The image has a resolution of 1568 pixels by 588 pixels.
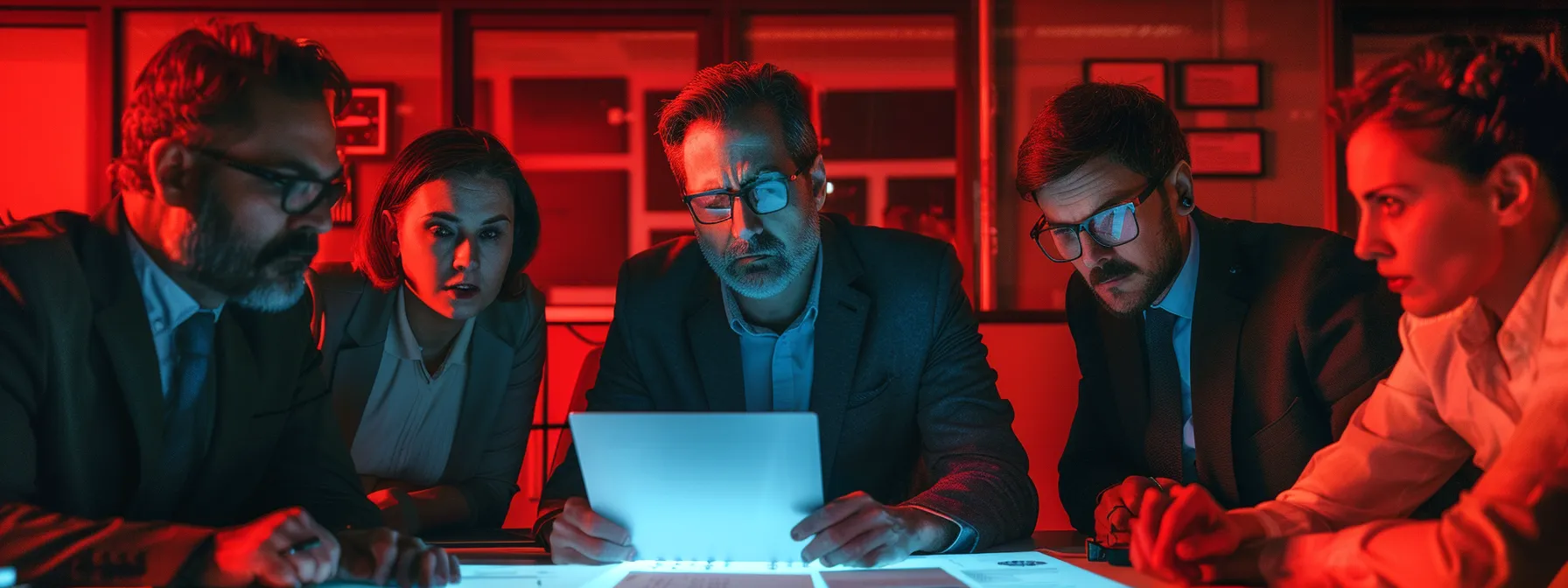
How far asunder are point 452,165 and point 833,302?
0.97 meters

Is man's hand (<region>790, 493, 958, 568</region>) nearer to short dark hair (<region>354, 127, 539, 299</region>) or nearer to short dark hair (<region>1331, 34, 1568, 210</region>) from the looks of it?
short dark hair (<region>1331, 34, 1568, 210</region>)

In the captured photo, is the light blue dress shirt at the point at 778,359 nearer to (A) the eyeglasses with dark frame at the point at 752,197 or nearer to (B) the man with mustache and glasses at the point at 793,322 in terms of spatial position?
A: (B) the man with mustache and glasses at the point at 793,322

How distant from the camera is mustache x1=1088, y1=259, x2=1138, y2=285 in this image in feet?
7.27

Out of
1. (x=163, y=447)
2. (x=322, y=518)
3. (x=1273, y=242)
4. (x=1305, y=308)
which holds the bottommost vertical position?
(x=322, y=518)

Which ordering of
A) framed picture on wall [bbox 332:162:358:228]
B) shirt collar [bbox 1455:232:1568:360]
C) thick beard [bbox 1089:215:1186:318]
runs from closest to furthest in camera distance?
shirt collar [bbox 1455:232:1568:360] < thick beard [bbox 1089:215:1186:318] < framed picture on wall [bbox 332:162:358:228]

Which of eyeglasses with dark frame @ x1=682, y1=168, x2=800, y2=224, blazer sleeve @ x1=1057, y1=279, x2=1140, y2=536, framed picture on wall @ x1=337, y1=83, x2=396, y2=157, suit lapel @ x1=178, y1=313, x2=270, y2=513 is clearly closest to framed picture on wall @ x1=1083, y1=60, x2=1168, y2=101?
blazer sleeve @ x1=1057, y1=279, x2=1140, y2=536

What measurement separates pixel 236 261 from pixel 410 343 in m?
0.92

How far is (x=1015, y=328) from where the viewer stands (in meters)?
4.44

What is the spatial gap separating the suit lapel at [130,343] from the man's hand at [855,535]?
3.31 feet

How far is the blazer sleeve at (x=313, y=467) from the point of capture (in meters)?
1.87

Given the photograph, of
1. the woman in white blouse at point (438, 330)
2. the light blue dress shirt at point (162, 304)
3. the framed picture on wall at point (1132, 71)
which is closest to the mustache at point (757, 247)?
the woman in white blouse at point (438, 330)

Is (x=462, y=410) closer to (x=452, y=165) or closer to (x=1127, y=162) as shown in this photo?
(x=452, y=165)

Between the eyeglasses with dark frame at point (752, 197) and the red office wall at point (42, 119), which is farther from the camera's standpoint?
the red office wall at point (42, 119)

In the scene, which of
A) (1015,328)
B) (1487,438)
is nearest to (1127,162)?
(1487,438)
